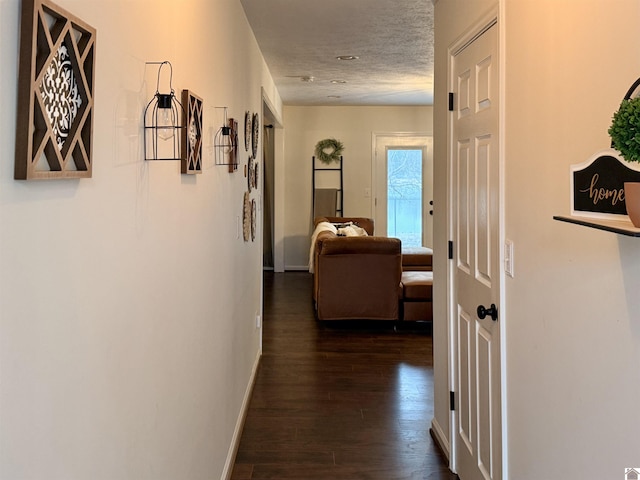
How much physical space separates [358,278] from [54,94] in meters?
4.41

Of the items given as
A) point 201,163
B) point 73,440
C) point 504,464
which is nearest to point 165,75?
point 201,163

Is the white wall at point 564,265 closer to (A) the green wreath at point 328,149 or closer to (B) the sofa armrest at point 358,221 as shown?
(B) the sofa armrest at point 358,221

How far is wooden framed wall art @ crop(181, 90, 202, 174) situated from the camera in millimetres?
1637

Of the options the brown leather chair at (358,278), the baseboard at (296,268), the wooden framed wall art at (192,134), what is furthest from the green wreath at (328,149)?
the wooden framed wall art at (192,134)

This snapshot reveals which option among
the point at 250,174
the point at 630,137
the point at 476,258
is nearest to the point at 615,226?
the point at 630,137

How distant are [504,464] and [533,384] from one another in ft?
1.44

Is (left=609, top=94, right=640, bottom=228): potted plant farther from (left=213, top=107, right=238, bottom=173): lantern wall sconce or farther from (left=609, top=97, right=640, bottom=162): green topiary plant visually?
(left=213, top=107, right=238, bottom=173): lantern wall sconce

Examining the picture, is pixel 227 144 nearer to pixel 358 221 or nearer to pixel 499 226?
pixel 499 226

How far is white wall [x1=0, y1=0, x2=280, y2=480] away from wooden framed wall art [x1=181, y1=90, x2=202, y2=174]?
0.04m

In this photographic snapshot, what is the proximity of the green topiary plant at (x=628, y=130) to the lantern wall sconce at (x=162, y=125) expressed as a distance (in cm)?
103

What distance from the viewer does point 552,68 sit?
4.72 ft

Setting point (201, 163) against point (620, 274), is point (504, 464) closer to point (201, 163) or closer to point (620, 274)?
point (620, 274)

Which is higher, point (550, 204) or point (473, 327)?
point (550, 204)

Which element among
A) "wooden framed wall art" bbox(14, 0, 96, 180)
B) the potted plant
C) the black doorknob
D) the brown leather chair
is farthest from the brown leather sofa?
"wooden framed wall art" bbox(14, 0, 96, 180)
